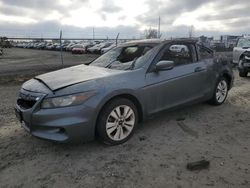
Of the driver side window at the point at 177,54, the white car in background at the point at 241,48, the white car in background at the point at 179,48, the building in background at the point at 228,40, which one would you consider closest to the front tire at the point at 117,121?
the driver side window at the point at 177,54

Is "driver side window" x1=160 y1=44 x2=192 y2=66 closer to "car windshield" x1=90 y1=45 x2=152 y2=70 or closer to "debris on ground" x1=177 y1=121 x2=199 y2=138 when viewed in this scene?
"car windshield" x1=90 y1=45 x2=152 y2=70

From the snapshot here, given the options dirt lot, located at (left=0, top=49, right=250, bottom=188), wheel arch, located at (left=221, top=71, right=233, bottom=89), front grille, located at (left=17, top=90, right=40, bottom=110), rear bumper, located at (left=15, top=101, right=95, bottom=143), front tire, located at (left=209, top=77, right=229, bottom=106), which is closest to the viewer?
dirt lot, located at (left=0, top=49, right=250, bottom=188)

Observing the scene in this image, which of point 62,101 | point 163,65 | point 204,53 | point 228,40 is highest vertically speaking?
point 228,40

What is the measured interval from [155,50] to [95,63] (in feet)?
4.04

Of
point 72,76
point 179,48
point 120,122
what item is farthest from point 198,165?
point 179,48

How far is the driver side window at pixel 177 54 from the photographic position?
17.3ft

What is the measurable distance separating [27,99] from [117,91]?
1296 mm

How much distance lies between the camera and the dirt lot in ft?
11.5

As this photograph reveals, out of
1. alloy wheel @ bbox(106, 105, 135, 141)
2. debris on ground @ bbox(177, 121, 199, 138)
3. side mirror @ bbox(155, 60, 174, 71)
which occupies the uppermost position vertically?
side mirror @ bbox(155, 60, 174, 71)

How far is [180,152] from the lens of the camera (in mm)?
4207

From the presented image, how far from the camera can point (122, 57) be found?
5391mm

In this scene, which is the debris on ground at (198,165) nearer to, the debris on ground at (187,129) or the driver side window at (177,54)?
the debris on ground at (187,129)

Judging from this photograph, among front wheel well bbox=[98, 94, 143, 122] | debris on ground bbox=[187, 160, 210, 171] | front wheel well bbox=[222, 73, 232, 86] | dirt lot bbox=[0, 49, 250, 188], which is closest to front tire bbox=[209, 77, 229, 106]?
→ front wheel well bbox=[222, 73, 232, 86]

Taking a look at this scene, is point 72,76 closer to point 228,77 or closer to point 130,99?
point 130,99
